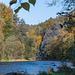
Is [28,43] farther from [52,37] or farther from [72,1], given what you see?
[72,1]

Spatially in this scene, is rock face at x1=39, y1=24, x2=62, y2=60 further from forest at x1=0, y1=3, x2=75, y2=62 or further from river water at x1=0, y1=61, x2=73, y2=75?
river water at x1=0, y1=61, x2=73, y2=75

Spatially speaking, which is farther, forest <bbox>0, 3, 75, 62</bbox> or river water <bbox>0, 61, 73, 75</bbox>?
forest <bbox>0, 3, 75, 62</bbox>

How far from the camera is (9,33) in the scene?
43.8 meters

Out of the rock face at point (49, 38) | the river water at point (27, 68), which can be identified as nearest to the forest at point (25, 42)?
the rock face at point (49, 38)

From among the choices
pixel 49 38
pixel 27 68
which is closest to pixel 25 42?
pixel 49 38

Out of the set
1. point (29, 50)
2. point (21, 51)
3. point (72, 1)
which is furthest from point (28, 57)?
point (72, 1)

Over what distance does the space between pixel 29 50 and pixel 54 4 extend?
42160mm

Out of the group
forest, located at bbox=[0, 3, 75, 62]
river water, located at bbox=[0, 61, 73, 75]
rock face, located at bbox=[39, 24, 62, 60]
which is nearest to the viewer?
river water, located at bbox=[0, 61, 73, 75]

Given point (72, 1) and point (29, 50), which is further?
point (29, 50)

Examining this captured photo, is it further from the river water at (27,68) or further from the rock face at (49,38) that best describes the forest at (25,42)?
the river water at (27,68)

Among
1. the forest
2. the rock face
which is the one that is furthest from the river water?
the rock face

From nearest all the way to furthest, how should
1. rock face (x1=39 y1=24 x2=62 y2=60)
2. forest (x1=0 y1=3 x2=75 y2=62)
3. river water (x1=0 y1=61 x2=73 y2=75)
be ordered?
river water (x1=0 y1=61 x2=73 y2=75)
forest (x1=0 y1=3 x2=75 y2=62)
rock face (x1=39 y1=24 x2=62 y2=60)

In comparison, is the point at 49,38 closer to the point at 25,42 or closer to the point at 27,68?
the point at 25,42

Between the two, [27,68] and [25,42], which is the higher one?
[25,42]
